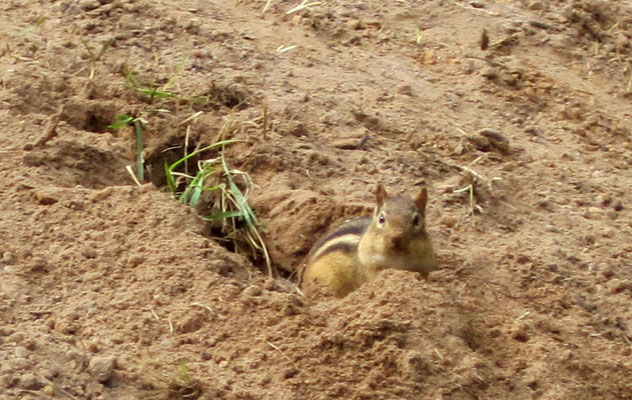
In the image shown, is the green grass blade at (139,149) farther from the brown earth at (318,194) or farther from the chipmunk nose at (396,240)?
the chipmunk nose at (396,240)

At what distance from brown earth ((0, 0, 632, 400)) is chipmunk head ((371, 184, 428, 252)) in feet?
0.89

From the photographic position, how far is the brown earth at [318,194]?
410 centimetres

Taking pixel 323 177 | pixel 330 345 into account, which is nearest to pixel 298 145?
pixel 323 177

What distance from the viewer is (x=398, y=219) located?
480cm

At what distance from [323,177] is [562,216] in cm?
120

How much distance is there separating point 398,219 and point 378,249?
16cm

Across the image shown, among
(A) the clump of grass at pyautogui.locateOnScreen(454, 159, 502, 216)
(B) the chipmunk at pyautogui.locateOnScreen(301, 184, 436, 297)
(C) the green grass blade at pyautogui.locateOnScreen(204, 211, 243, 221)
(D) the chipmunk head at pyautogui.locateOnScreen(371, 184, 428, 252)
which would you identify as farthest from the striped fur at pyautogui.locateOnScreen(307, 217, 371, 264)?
(A) the clump of grass at pyautogui.locateOnScreen(454, 159, 502, 216)

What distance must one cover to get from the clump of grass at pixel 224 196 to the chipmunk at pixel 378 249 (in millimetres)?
341

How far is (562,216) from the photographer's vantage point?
18.1ft

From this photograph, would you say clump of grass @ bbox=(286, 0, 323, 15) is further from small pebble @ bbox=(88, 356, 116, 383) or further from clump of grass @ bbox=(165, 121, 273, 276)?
small pebble @ bbox=(88, 356, 116, 383)

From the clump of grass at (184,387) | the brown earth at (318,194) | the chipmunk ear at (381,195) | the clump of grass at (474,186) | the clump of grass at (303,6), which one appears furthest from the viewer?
the clump of grass at (303,6)

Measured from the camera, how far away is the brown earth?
4.10 metres

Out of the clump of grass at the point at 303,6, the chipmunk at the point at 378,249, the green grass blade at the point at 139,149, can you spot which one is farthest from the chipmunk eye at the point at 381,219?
the clump of grass at the point at 303,6

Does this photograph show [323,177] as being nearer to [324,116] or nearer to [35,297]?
[324,116]
